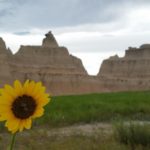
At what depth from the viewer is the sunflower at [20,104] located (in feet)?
8.00

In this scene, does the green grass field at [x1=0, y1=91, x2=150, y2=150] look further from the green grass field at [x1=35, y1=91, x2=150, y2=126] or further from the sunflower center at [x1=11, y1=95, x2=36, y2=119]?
the sunflower center at [x1=11, y1=95, x2=36, y2=119]

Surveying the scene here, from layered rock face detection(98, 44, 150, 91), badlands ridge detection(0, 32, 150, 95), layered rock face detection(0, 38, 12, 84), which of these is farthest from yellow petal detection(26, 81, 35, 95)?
layered rock face detection(98, 44, 150, 91)

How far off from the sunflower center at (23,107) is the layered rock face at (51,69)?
69433mm

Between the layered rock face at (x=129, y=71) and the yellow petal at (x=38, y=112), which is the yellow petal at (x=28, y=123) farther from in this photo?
the layered rock face at (x=129, y=71)

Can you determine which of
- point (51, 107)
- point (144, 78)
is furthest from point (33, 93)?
point (144, 78)

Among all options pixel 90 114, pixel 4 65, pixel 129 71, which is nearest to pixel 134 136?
pixel 90 114

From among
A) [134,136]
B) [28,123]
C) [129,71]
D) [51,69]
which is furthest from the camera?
[129,71]

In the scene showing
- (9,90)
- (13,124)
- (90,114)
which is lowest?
(90,114)

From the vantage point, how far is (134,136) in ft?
29.8

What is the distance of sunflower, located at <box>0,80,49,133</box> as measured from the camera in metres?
2.44

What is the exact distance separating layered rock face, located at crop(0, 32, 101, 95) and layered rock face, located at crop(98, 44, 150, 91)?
3990 mm

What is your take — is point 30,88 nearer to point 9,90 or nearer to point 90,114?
point 9,90

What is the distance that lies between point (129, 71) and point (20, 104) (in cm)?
8989

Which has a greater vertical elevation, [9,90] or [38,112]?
[9,90]
